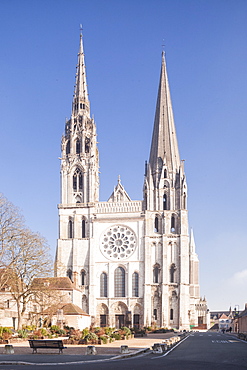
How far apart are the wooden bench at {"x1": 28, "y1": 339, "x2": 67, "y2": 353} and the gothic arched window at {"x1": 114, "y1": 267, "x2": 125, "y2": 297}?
2258 inches

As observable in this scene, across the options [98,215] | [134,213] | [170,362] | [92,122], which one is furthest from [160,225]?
[170,362]

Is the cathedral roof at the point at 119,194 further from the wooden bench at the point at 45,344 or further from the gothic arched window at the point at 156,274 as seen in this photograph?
the wooden bench at the point at 45,344

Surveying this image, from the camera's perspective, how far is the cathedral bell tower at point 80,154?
9338 cm

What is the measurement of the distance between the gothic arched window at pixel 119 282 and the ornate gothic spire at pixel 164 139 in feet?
59.6

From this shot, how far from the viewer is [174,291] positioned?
8706 centimetres

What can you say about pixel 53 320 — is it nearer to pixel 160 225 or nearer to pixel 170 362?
pixel 160 225

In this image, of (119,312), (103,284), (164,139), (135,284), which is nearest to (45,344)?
(119,312)

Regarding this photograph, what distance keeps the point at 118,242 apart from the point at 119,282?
21.6ft

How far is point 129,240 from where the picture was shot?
297 feet

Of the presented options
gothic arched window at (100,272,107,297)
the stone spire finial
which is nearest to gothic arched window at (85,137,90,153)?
the stone spire finial

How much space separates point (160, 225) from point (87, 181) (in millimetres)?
14664

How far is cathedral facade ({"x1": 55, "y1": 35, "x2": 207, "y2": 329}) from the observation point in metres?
86.9

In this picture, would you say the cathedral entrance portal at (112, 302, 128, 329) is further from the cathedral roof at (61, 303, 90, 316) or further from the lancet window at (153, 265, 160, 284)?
the cathedral roof at (61, 303, 90, 316)

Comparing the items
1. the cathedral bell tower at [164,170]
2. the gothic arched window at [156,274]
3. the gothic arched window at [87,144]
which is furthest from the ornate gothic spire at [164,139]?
the gothic arched window at [156,274]
